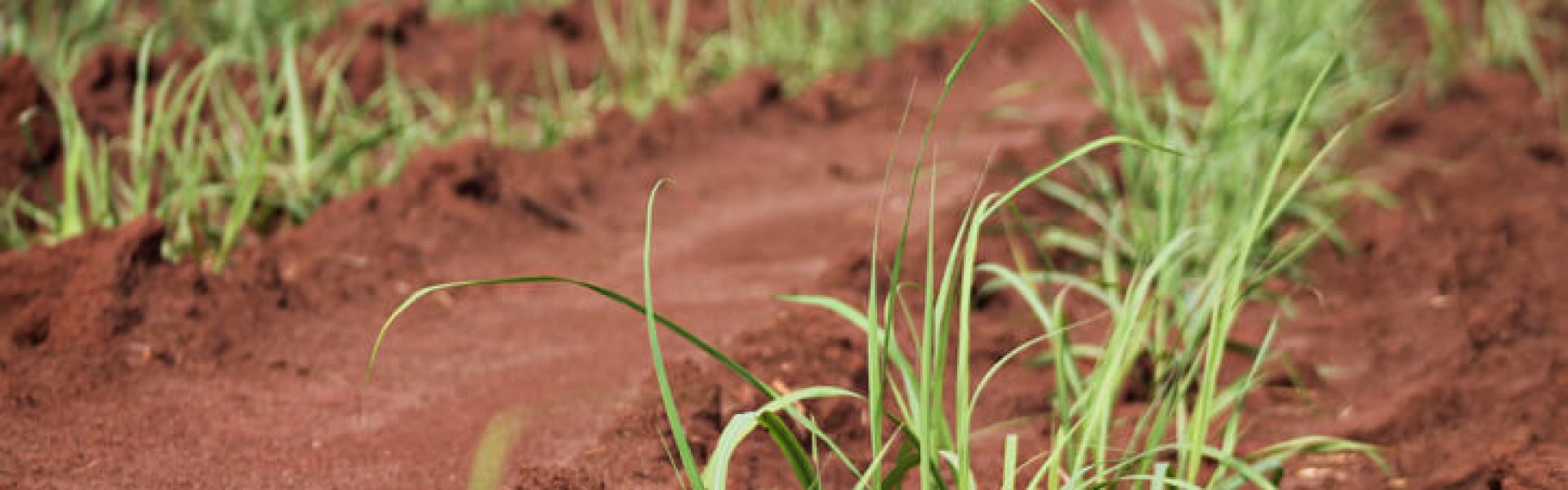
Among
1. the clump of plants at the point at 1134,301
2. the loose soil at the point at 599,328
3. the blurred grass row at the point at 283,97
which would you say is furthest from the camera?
the blurred grass row at the point at 283,97

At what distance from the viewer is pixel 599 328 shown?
98.3 inches

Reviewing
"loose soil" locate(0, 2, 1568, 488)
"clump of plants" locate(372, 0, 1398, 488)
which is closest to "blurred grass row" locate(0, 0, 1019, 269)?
"loose soil" locate(0, 2, 1568, 488)

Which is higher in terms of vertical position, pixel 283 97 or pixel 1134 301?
pixel 1134 301

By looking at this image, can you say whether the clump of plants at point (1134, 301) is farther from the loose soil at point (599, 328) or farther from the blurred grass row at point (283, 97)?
the blurred grass row at point (283, 97)

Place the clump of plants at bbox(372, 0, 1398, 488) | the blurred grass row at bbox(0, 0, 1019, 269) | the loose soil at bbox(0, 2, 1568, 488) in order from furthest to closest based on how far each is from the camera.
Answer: the blurred grass row at bbox(0, 0, 1019, 269) < the loose soil at bbox(0, 2, 1568, 488) < the clump of plants at bbox(372, 0, 1398, 488)

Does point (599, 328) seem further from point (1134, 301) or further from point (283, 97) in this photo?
point (283, 97)

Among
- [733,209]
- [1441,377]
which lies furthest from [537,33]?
[1441,377]

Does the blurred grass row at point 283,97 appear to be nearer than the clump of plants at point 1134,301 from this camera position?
No

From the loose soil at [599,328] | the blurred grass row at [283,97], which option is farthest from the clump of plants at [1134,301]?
the blurred grass row at [283,97]

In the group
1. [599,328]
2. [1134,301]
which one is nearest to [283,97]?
[599,328]

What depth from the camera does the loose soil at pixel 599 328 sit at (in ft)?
6.37

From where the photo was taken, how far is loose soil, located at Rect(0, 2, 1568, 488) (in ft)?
6.37

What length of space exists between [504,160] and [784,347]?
1.41 meters

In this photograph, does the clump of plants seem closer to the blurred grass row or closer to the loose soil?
the loose soil
